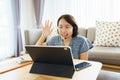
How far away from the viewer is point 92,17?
3600 mm

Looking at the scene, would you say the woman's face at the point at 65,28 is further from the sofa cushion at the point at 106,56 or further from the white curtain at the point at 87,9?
the white curtain at the point at 87,9

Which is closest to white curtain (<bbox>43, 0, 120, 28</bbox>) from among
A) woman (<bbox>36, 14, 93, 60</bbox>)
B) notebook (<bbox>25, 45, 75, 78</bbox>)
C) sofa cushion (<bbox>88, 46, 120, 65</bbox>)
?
sofa cushion (<bbox>88, 46, 120, 65</bbox>)

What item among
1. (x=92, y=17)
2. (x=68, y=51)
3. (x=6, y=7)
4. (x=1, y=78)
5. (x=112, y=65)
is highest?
(x=6, y=7)

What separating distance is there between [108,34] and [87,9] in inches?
37.7

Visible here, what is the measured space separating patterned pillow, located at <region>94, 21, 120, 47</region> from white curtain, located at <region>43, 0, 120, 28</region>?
0.54 meters

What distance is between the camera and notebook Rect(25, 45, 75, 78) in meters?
1.02

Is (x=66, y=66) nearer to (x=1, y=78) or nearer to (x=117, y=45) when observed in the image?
(x=1, y=78)

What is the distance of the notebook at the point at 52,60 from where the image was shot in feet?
3.34

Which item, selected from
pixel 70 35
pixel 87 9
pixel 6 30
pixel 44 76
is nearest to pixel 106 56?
pixel 70 35

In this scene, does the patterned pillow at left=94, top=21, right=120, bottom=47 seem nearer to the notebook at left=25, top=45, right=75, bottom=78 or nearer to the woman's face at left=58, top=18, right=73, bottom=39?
the woman's face at left=58, top=18, right=73, bottom=39

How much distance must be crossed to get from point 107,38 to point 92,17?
872 mm

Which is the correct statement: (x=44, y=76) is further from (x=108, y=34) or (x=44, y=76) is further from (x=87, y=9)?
(x=87, y=9)

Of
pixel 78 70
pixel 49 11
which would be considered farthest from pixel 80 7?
pixel 78 70

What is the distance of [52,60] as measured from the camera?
3.65ft
